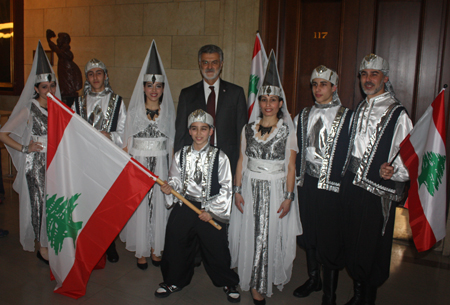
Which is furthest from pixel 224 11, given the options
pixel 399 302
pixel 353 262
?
pixel 399 302

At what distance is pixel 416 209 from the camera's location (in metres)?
2.34

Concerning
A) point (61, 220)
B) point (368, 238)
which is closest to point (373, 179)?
point (368, 238)

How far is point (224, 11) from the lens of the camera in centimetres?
421

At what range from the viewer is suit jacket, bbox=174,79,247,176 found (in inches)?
124

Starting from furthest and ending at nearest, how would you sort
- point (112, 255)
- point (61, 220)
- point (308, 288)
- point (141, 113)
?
point (112, 255) → point (141, 113) → point (308, 288) → point (61, 220)

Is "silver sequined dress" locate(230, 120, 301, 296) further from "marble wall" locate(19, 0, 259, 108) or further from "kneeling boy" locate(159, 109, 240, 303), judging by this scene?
"marble wall" locate(19, 0, 259, 108)

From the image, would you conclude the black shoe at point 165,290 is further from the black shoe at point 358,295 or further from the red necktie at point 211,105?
the red necktie at point 211,105

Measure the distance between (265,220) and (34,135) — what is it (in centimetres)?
220

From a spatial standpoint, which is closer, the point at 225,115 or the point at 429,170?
the point at 429,170

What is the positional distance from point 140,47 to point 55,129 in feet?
8.45

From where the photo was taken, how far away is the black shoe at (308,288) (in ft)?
9.21

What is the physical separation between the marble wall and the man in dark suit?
1.11 m

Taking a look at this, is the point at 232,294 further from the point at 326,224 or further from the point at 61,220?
the point at 61,220

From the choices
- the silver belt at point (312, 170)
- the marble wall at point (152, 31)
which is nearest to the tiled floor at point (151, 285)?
the silver belt at point (312, 170)
